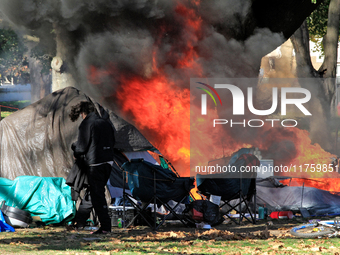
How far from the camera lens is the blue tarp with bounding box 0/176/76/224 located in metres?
7.96

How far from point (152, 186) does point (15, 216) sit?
2439mm

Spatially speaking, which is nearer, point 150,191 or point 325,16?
point 150,191

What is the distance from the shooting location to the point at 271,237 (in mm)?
6539

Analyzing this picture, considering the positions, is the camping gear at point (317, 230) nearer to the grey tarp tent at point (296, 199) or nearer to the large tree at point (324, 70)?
the grey tarp tent at point (296, 199)

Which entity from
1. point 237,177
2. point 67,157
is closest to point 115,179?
point 67,157

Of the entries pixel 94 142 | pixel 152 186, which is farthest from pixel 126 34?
pixel 94 142

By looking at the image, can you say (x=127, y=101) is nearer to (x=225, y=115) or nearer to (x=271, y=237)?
(x=225, y=115)

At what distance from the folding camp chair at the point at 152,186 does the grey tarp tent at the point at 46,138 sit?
217 cm

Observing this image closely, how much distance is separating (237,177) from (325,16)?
17.2m

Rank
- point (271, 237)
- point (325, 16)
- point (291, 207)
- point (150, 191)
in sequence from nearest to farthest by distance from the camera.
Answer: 1. point (271, 237)
2. point (150, 191)
3. point (291, 207)
4. point (325, 16)

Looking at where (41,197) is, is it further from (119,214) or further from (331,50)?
(331,50)

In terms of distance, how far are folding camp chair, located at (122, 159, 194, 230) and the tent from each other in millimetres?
1576

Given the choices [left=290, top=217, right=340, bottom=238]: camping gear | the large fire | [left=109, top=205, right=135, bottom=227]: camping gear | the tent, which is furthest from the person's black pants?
the large fire

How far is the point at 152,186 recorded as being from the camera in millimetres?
7672
